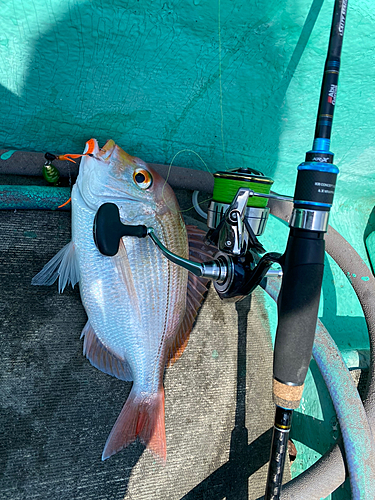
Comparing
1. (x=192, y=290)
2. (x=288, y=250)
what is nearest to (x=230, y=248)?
(x=288, y=250)

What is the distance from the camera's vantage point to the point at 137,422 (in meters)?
1.26

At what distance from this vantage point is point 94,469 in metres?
1.30

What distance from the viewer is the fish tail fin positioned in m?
1.26

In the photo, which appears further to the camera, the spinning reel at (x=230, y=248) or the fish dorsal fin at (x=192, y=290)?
the fish dorsal fin at (x=192, y=290)

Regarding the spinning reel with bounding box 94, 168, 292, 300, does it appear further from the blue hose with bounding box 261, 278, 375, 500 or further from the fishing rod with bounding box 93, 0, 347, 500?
the blue hose with bounding box 261, 278, 375, 500

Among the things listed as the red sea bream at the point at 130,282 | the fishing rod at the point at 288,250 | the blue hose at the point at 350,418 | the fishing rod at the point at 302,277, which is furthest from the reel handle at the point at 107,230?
the blue hose at the point at 350,418

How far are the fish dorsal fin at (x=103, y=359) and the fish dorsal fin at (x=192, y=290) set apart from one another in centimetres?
18

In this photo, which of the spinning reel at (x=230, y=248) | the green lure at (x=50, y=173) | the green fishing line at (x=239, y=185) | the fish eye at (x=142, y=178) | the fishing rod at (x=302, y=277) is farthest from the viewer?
the green lure at (x=50, y=173)

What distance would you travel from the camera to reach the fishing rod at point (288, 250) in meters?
0.80

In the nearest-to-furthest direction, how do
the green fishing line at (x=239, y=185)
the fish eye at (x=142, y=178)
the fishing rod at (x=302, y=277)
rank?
1. the fishing rod at (x=302, y=277)
2. the green fishing line at (x=239, y=185)
3. the fish eye at (x=142, y=178)

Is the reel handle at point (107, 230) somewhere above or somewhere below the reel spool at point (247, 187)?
below

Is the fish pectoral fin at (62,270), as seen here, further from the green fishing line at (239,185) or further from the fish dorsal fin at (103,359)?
the green fishing line at (239,185)

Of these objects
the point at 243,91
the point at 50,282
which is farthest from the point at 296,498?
the point at 243,91

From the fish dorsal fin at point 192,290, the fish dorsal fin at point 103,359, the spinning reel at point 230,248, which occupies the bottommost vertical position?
the fish dorsal fin at point 103,359
